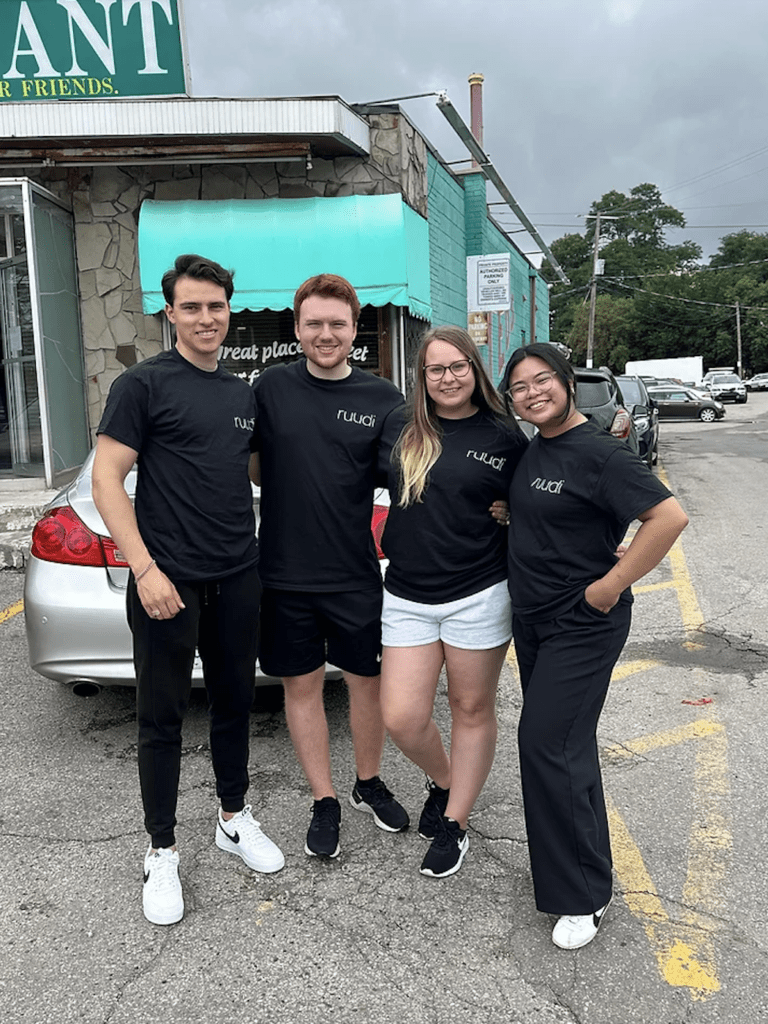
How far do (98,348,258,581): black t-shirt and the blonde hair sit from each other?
1.66 feet

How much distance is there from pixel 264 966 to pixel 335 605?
108 centimetres

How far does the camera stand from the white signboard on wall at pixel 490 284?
45.6 feet

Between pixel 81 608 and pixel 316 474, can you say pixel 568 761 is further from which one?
pixel 81 608

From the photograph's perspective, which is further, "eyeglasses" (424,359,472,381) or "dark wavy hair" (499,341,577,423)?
"eyeglasses" (424,359,472,381)

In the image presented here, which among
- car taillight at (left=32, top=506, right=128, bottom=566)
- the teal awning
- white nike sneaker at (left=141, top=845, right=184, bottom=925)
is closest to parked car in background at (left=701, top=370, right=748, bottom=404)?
the teal awning

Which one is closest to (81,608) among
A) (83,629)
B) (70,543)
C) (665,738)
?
(83,629)

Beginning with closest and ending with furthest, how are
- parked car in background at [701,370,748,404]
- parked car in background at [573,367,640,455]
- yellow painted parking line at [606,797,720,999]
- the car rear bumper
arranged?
1. yellow painted parking line at [606,797,720,999]
2. the car rear bumper
3. parked car in background at [573,367,640,455]
4. parked car in background at [701,370,748,404]

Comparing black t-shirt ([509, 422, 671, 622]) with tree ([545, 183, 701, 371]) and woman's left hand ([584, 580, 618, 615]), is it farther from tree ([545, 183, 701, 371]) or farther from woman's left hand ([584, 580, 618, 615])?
tree ([545, 183, 701, 371])

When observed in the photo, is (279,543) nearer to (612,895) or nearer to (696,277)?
(612,895)

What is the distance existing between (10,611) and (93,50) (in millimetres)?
7452

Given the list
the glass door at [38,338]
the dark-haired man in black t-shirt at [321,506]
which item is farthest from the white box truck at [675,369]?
the dark-haired man in black t-shirt at [321,506]

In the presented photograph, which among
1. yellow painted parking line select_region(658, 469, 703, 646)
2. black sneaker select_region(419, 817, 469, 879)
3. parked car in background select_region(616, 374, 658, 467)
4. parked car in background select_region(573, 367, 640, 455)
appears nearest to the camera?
black sneaker select_region(419, 817, 469, 879)

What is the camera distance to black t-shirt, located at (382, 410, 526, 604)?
271 centimetres

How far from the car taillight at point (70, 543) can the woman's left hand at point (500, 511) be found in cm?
Answer: 174
